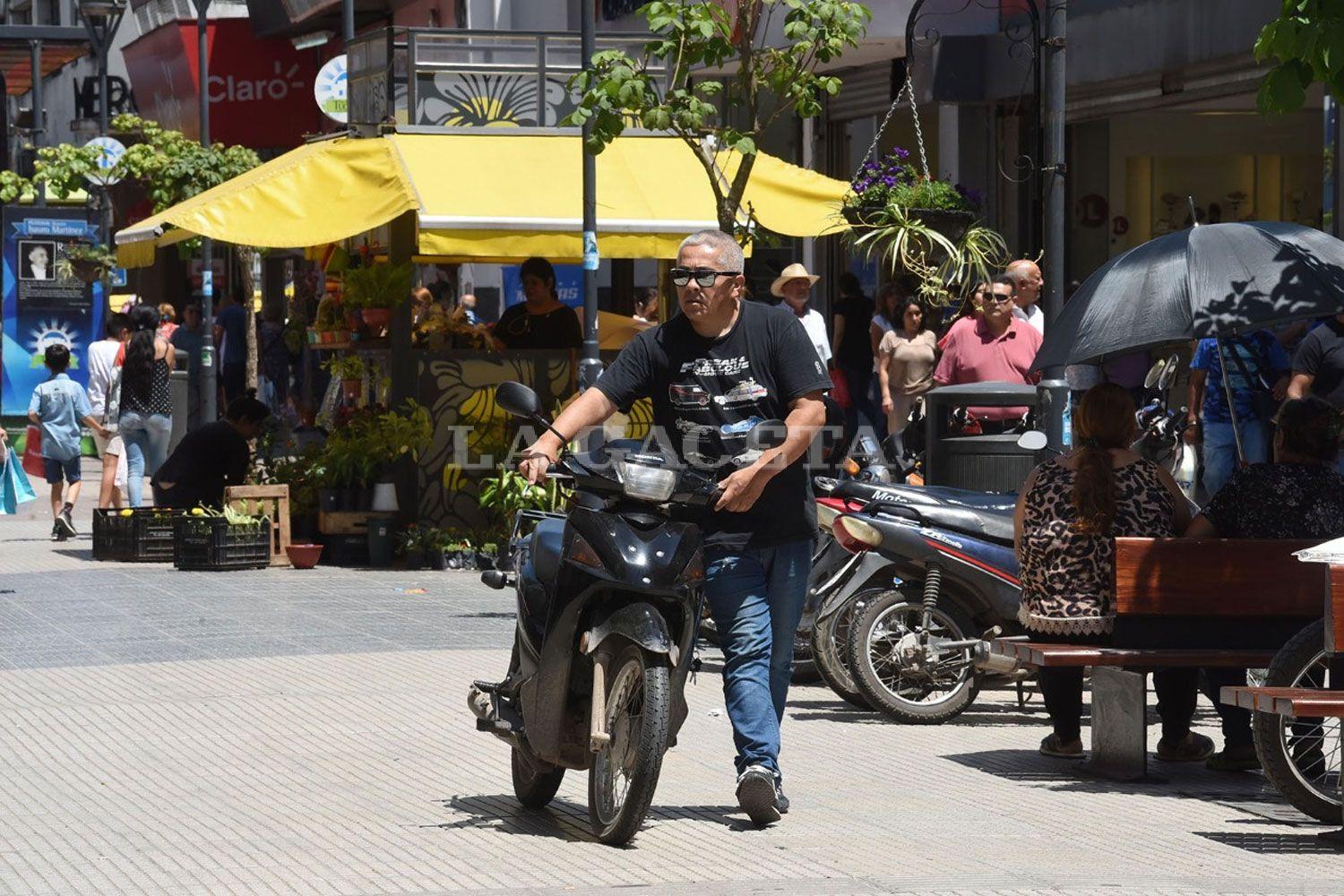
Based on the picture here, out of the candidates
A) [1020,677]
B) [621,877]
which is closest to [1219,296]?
[1020,677]

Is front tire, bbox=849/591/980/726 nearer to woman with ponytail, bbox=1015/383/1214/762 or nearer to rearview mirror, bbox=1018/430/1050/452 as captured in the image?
rearview mirror, bbox=1018/430/1050/452

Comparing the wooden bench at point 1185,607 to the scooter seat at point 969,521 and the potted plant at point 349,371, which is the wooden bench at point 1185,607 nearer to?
the scooter seat at point 969,521

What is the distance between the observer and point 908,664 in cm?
977

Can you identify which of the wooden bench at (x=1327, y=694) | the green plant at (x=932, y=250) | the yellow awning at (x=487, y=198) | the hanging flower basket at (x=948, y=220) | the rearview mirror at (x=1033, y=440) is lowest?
the wooden bench at (x=1327, y=694)

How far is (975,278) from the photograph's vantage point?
1483cm

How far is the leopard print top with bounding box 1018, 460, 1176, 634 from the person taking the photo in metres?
8.50

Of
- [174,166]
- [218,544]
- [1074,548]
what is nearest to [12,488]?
[218,544]

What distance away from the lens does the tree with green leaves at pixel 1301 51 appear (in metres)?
8.21

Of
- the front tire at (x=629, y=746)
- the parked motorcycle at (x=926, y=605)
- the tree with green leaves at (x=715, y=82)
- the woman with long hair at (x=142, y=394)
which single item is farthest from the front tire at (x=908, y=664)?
the woman with long hair at (x=142, y=394)

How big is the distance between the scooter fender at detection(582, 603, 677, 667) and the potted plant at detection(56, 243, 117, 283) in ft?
91.8

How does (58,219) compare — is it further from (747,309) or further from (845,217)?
(747,309)

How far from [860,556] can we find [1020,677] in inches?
33.1

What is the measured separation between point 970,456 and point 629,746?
5.24 meters

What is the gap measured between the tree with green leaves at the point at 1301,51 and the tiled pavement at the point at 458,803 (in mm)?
2491
